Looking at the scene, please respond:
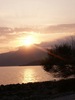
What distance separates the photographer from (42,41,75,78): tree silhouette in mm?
26848

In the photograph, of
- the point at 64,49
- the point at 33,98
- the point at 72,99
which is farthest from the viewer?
the point at 33,98

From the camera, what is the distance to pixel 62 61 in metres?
26.9

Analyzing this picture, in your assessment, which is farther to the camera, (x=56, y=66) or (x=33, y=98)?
(x=33, y=98)

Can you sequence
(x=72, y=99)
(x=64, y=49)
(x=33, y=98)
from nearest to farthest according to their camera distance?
1. (x=72, y=99)
2. (x=64, y=49)
3. (x=33, y=98)

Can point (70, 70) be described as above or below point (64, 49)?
below

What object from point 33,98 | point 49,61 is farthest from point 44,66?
point 33,98

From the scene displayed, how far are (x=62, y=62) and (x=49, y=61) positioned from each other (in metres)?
1.17

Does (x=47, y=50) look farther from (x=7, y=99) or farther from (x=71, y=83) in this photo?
(x=7, y=99)

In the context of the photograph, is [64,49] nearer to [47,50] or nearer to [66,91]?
[47,50]

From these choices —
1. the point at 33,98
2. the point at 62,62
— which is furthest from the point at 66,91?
the point at 62,62

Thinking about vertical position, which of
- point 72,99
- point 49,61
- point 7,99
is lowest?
point 7,99

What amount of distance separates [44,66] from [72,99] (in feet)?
15.6

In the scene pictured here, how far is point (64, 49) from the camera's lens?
26859 mm

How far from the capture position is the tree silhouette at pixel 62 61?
2685cm
